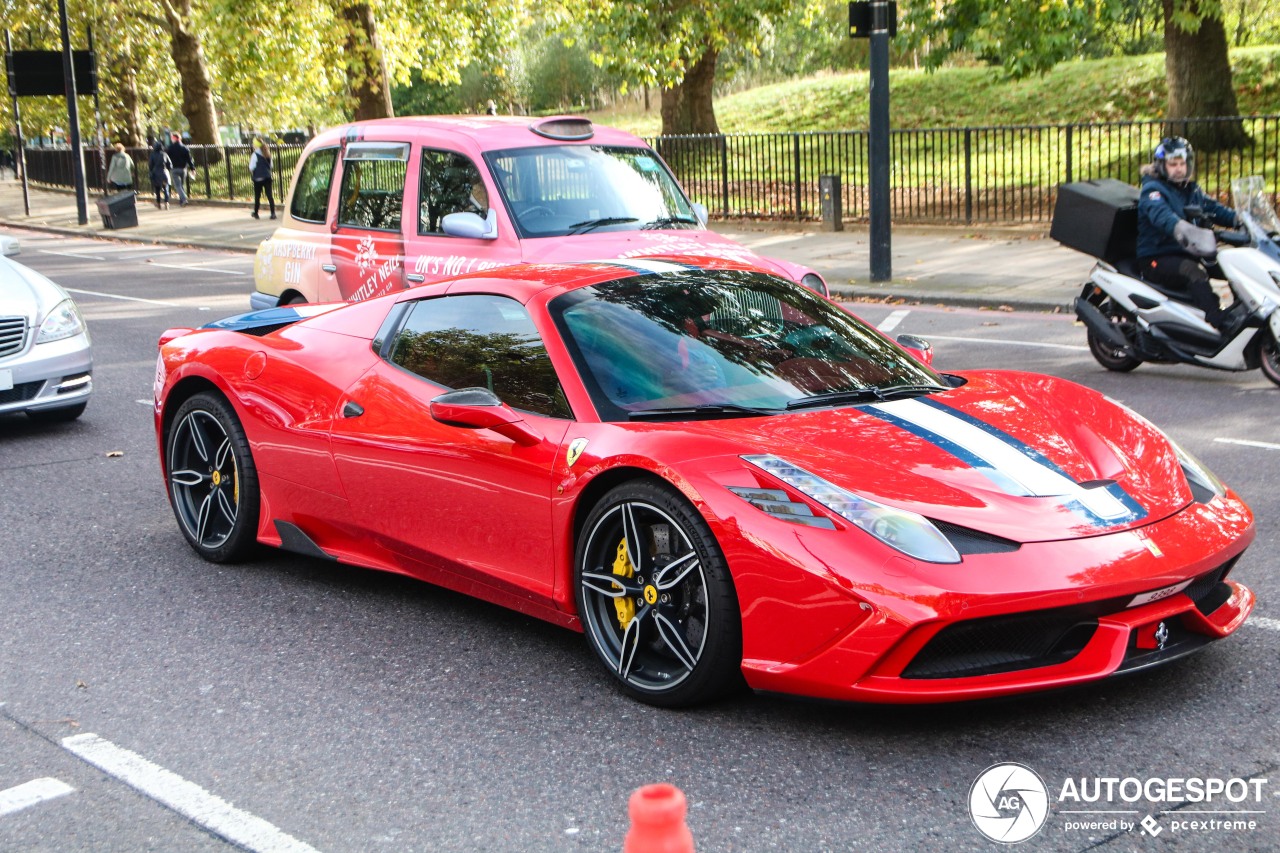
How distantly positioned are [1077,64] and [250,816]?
34146 mm

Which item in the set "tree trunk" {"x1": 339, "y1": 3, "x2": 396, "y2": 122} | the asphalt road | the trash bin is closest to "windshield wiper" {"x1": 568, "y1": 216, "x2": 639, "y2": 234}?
the asphalt road

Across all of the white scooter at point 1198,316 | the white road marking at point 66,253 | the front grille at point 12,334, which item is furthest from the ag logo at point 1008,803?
the white road marking at point 66,253

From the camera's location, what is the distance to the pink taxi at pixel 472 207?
9.63 meters

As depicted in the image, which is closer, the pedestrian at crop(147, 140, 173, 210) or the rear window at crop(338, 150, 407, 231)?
the rear window at crop(338, 150, 407, 231)

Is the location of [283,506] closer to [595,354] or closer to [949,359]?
[595,354]

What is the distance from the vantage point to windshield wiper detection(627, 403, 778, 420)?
480 centimetres

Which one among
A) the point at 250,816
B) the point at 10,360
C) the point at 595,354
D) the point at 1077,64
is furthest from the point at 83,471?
the point at 1077,64

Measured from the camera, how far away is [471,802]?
395 cm

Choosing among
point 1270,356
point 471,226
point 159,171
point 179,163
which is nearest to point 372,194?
point 471,226

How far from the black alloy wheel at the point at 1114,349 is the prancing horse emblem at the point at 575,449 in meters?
6.80

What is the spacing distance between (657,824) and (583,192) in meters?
7.90

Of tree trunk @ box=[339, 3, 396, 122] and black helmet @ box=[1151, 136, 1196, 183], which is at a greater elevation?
tree trunk @ box=[339, 3, 396, 122]

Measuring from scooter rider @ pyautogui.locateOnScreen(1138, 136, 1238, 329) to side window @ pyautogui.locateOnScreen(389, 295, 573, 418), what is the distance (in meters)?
6.12

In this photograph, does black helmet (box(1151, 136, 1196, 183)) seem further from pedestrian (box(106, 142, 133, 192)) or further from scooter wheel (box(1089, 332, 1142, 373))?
pedestrian (box(106, 142, 133, 192))
